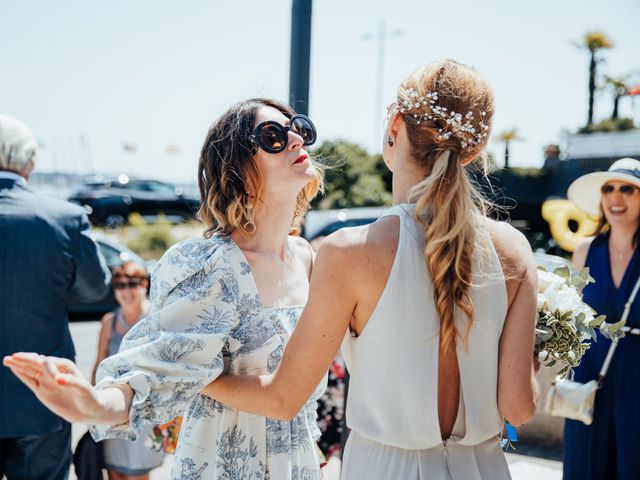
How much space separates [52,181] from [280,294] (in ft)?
135

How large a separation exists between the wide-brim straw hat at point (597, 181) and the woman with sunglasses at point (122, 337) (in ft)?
10.1

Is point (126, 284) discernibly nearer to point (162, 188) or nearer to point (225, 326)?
point (225, 326)

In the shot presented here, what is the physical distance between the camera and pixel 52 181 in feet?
130

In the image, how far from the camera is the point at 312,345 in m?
1.69

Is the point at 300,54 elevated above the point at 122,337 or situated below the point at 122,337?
above

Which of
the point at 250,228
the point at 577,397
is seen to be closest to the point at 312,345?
the point at 250,228

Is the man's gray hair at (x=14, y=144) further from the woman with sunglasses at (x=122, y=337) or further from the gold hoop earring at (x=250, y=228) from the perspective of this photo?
the gold hoop earring at (x=250, y=228)

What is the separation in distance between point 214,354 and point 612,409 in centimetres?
259

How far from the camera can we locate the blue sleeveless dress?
341 centimetres

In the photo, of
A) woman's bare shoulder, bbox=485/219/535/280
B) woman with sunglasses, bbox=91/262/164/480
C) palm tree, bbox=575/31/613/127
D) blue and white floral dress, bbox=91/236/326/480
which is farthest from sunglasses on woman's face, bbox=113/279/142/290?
palm tree, bbox=575/31/613/127

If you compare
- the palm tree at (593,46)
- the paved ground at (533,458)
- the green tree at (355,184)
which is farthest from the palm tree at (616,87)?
the paved ground at (533,458)

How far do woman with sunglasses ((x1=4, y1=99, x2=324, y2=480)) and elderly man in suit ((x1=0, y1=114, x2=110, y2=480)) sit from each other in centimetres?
136

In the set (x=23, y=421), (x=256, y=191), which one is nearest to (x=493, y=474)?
(x=256, y=191)

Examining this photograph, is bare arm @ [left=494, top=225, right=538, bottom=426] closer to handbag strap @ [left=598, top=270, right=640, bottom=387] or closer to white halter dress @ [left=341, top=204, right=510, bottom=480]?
white halter dress @ [left=341, top=204, right=510, bottom=480]
